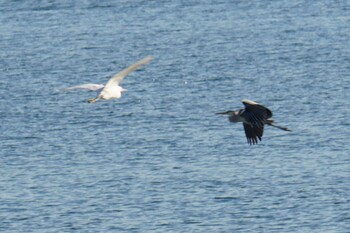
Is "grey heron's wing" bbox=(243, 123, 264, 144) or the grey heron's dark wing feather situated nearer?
the grey heron's dark wing feather

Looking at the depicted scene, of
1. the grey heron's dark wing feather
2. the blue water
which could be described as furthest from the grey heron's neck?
the blue water

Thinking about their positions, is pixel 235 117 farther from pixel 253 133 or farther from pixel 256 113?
pixel 256 113

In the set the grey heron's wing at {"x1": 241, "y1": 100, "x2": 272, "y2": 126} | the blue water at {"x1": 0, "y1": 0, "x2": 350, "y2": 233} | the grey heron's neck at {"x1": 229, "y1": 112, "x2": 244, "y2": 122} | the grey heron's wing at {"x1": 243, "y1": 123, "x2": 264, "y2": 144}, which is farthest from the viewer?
the blue water at {"x1": 0, "y1": 0, "x2": 350, "y2": 233}

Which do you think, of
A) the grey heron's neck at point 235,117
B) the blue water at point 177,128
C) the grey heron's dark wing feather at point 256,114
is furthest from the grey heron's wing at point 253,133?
the blue water at point 177,128

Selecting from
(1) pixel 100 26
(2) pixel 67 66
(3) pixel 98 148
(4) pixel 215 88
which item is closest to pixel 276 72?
(4) pixel 215 88

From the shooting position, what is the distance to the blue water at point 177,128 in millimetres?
33125

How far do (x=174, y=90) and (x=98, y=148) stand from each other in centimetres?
812

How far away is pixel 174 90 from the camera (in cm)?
4672

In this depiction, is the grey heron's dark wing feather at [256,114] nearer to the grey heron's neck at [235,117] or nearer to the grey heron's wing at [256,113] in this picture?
the grey heron's wing at [256,113]

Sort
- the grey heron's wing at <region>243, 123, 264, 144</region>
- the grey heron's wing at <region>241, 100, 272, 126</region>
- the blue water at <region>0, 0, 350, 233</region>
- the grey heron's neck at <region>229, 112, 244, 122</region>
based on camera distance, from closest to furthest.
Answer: the grey heron's wing at <region>241, 100, 272, 126</region> → the grey heron's neck at <region>229, 112, 244, 122</region> → the grey heron's wing at <region>243, 123, 264, 144</region> → the blue water at <region>0, 0, 350, 233</region>

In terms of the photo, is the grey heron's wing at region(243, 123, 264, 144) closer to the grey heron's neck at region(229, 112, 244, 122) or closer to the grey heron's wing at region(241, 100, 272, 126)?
the grey heron's neck at region(229, 112, 244, 122)

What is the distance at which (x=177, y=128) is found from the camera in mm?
40562

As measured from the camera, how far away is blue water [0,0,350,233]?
33.1 meters

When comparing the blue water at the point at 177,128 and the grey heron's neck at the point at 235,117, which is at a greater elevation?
the blue water at the point at 177,128
